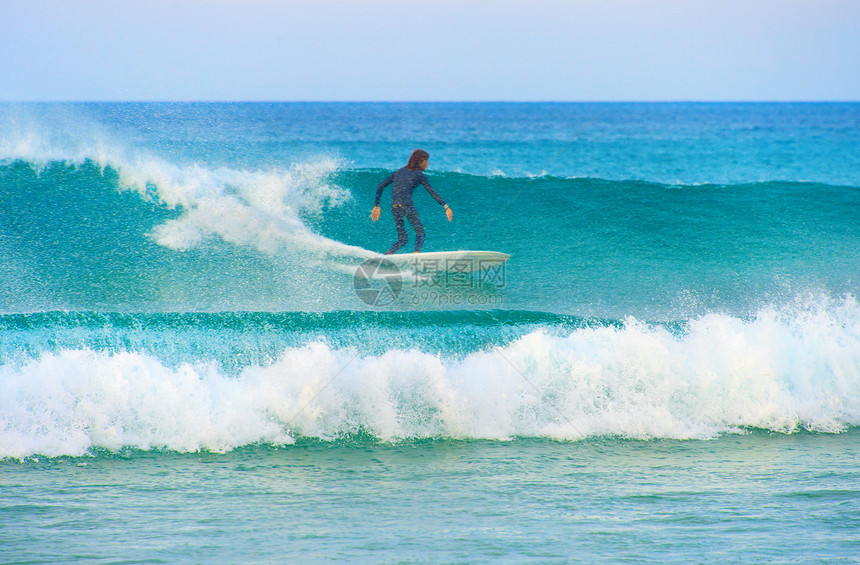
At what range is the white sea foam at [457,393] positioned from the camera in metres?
5.31

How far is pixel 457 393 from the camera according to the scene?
19.0 ft

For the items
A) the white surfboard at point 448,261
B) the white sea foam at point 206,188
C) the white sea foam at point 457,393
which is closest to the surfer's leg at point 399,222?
the white surfboard at point 448,261

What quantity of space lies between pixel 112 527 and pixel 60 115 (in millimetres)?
9742

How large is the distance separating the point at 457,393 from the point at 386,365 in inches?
26.6

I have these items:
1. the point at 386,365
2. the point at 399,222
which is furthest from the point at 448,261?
the point at 386,365

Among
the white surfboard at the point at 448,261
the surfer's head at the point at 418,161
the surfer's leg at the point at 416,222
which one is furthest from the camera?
the white surfboard at the point at 448,261

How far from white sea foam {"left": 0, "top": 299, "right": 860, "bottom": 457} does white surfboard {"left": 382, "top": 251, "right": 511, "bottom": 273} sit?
212cm

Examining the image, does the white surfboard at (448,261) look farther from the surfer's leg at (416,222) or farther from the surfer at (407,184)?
the surfer at (407,184)

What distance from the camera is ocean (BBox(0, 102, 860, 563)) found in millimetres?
3992

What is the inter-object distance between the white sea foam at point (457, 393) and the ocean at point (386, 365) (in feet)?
0.08

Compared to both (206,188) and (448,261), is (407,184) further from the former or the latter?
(206,188)

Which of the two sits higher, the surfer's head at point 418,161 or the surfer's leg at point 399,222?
the surfer's head at point 418,161

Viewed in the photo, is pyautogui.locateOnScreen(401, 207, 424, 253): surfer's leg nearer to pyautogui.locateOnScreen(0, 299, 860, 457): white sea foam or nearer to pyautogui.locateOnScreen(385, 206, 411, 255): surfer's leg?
pyautogui.locateOnScreen(385, 206, 411, 255): surfer's leg

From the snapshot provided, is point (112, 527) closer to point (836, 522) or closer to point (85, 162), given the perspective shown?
point (836, 522)
